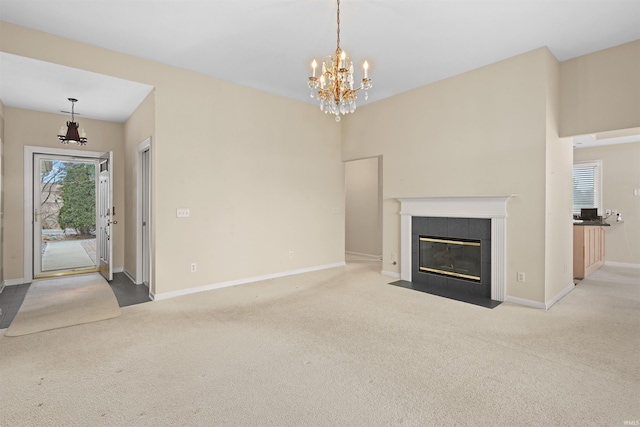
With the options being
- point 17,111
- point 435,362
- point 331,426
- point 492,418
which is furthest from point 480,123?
point 17,111

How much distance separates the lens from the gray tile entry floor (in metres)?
3.63

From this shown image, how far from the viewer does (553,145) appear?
3.93m

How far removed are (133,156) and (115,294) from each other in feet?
7.32

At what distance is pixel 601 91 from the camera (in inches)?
149

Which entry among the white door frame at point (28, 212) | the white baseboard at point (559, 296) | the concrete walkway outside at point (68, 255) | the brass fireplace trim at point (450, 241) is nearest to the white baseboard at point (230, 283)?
the brass fireplace trim at point (450, 241)

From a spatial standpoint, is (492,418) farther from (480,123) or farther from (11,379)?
(480,123)

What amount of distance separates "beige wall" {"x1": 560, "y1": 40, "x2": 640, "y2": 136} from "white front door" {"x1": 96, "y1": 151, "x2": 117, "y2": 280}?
671 centimetres

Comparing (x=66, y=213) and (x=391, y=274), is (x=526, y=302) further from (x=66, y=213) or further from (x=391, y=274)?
(x=66, y=213)

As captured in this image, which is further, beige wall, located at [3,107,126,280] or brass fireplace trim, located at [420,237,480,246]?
beige wall, located at [3,107,126,280]

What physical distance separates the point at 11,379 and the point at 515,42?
5.63 metres

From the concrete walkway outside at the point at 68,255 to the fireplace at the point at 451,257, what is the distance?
249 inches

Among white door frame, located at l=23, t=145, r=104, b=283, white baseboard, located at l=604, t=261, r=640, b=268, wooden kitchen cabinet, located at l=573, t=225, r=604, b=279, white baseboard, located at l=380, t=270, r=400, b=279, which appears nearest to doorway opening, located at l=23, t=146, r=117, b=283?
white door frame, located at l=23, t=145, r=104, b=283

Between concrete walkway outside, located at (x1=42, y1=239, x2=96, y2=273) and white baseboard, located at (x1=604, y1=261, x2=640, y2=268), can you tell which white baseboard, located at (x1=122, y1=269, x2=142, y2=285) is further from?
white baseboard, located at (x1=604, y1=261, x2=640, y2=268)

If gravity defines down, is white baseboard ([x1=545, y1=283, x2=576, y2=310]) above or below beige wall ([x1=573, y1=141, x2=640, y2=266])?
below
